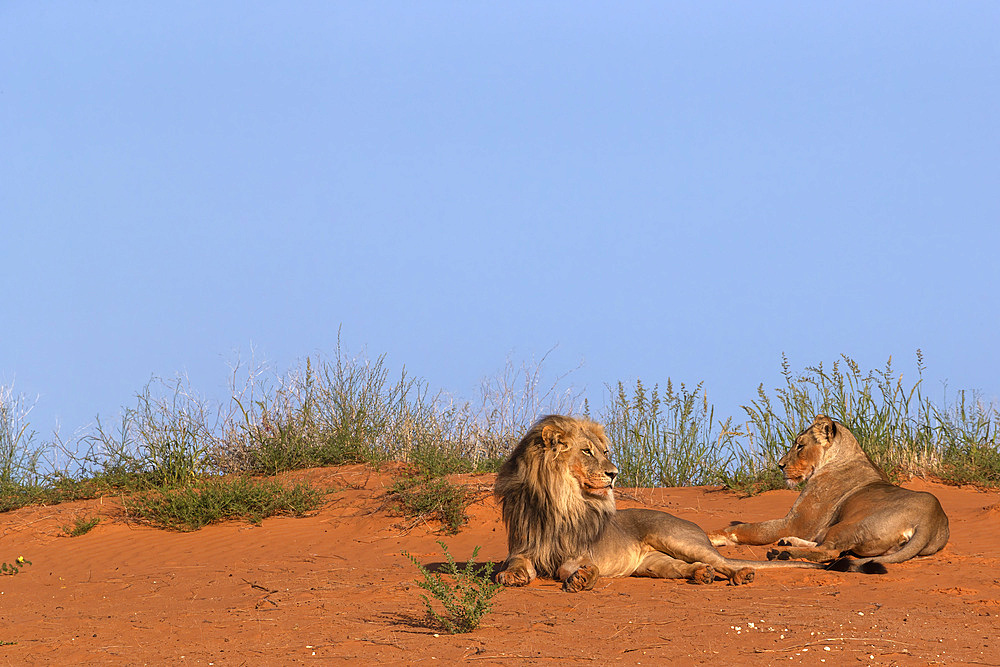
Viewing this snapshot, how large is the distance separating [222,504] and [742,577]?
686 cm

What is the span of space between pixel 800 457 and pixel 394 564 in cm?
404

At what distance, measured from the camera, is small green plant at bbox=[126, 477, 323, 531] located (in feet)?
39.7

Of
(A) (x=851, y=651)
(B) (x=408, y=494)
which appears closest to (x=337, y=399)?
(B) (x=408, y=494)

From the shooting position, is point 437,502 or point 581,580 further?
point 437,502

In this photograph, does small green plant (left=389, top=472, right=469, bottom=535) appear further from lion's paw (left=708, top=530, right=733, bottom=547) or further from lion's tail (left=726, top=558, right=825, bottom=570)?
lion's tail (left=726, top=558, right=825, bottom=570)

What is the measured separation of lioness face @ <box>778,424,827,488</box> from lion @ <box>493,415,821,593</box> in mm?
2383

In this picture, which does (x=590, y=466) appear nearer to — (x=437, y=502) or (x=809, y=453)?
(x=809, y=453)

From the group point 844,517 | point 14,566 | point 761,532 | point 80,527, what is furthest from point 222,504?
point 844,517

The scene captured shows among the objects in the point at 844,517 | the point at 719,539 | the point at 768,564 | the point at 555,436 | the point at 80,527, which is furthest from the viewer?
the point at 80,527

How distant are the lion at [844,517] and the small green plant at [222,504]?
5.22 m

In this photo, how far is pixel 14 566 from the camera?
11.1 m

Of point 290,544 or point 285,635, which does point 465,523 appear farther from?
point 285,635

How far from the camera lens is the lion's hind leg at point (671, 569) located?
24.4 feet

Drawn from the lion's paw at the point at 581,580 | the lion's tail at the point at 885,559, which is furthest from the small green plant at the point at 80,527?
the lion's tail at the point at 885,559
